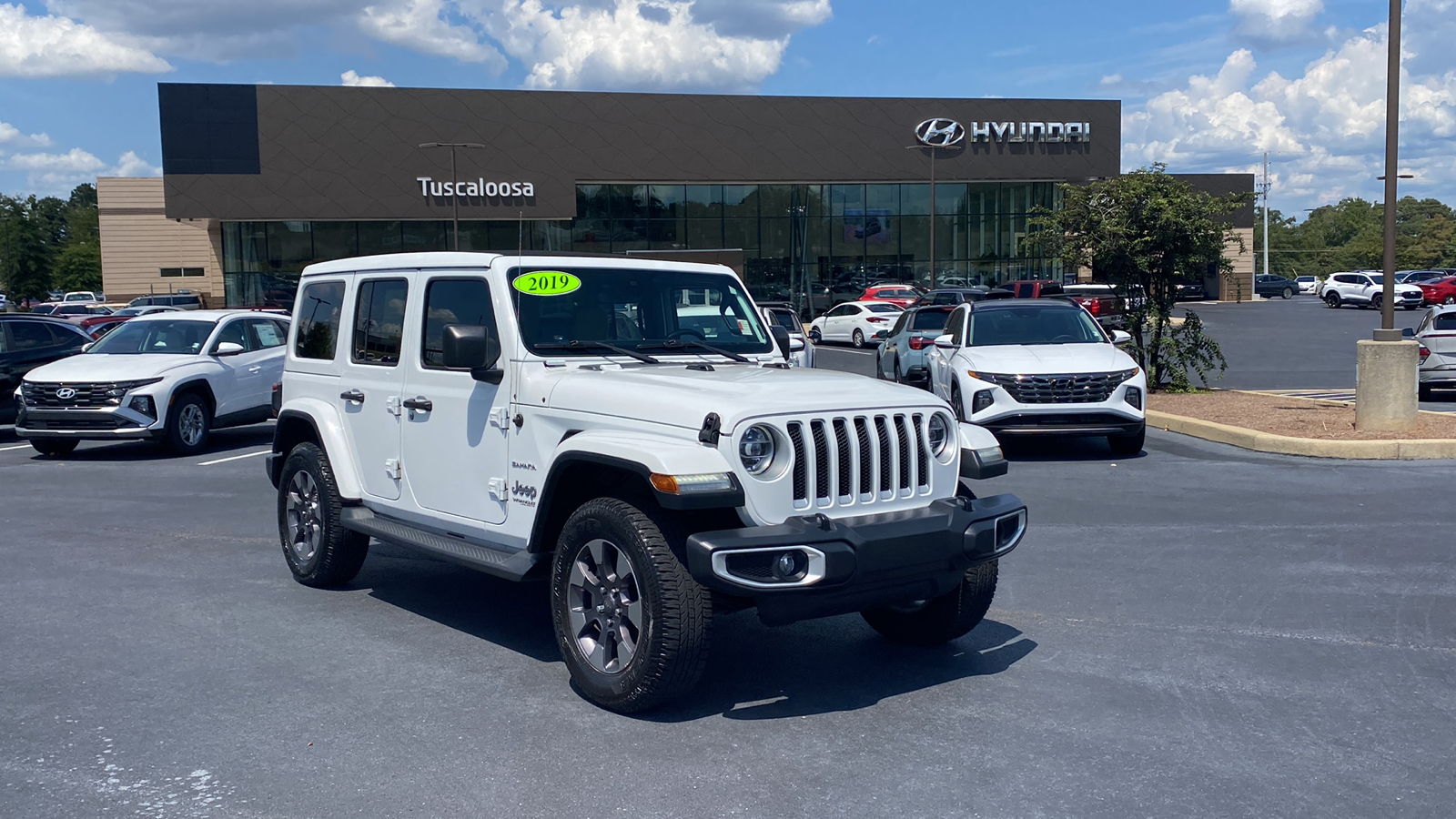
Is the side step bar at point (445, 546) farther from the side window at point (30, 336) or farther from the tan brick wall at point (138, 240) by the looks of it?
the tan brick wall at point (138, 240)

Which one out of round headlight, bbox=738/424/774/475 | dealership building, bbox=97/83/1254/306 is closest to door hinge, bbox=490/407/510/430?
round headlight, bbox=738/424/774/475

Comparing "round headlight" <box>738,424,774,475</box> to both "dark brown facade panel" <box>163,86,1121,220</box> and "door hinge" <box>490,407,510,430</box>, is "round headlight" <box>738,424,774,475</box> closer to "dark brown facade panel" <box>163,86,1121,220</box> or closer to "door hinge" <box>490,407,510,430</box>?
"door hinge" <box>490,407,510,430</box>

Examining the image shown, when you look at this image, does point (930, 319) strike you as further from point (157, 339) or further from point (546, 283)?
point (546, 283)

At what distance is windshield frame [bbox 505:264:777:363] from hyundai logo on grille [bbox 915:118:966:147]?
160 feet

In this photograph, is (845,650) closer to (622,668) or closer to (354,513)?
(622,668)

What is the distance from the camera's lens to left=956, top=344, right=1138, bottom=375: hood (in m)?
12.4

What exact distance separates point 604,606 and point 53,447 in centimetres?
1221

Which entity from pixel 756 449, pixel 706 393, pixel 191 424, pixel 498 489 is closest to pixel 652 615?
pixel 756 449

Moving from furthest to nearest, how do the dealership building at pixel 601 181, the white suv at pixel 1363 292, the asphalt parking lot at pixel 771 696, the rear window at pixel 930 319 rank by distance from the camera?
the white suv at pixel 1363 292, the dealership building at pixel 601 181, the rear window at pixel 930 319, the asphalt parking lot at pixel 771 696

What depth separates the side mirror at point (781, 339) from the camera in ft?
21.9

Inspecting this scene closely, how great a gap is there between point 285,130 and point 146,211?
→ 489 inches

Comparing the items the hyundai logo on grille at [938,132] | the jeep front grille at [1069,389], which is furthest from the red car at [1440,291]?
the jeep front grille at [1069,389]

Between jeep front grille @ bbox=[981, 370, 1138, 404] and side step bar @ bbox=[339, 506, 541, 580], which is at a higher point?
jeep front grille @ bbox=[981, 370, 1138, 404]

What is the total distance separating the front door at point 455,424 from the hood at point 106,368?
915 cm
